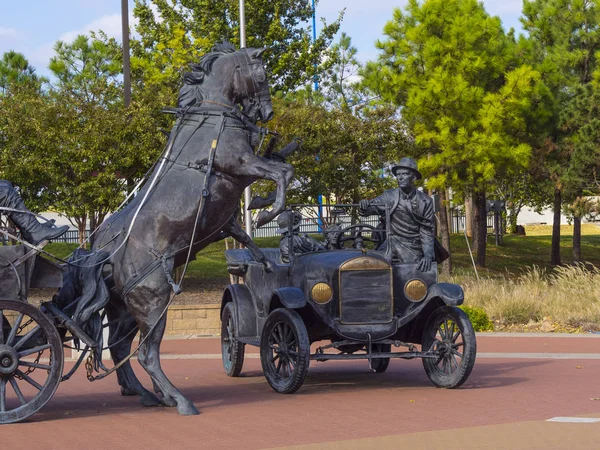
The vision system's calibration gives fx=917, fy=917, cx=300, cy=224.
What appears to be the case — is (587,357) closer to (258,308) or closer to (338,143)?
(258,308)

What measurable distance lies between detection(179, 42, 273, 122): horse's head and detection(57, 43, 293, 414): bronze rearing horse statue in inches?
0.4

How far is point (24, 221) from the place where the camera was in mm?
8977

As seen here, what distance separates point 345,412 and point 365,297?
72.8 inches

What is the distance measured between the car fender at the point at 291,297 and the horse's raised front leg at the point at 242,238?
54 cm

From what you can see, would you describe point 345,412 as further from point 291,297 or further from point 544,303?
point 544,303

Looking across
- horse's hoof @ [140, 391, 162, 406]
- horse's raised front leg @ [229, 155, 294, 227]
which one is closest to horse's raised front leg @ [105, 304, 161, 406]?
horse's hoof @ [140, 391, 162, 406]

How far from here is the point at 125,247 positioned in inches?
380

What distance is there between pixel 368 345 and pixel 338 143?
1885 centimetres

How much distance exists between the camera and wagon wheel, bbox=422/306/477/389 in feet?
34.2

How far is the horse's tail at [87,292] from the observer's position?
30.7 feet

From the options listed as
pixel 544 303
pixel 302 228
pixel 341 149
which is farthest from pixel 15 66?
pixel 544 303

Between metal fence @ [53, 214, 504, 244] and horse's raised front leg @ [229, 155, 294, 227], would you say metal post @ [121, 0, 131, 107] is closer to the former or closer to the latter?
metal fence @ [53, 214, 504, 244]

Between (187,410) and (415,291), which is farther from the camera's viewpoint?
(415,291)

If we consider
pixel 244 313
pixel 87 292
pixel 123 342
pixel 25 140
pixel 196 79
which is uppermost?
pixel 25 140
